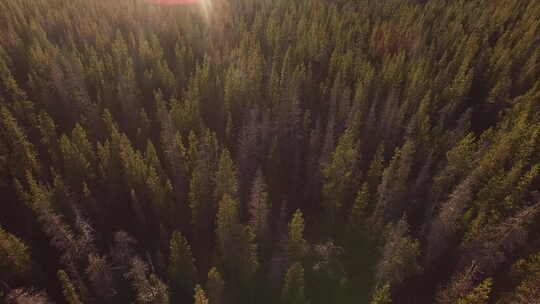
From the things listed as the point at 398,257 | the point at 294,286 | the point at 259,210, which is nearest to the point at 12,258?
the point at 259,210

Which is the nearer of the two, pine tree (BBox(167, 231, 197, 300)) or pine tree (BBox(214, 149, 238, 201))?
pine tree (BBox(167, 231, 197, 300))

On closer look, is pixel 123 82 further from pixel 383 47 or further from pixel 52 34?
pixel 383 47

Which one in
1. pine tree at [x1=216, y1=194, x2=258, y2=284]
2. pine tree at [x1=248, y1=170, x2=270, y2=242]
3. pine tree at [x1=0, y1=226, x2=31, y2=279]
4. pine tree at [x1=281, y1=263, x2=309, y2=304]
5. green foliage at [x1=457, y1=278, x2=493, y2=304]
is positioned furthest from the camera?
pine tree at [x1=248, y1=170, x2=270, y2=242]

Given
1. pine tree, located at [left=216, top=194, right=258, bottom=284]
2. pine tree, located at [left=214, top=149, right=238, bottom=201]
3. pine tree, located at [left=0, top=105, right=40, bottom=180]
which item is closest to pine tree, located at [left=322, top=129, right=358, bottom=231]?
pine tree, located at [left=214, top=149, right=238, bottom=201]

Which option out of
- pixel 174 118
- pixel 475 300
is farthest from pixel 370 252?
pixel 174 118

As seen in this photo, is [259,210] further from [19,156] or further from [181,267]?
[19,156]

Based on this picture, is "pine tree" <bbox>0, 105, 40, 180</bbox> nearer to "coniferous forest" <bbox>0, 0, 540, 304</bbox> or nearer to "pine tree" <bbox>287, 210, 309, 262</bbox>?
"coniferous forest" <bbox>0, 0, 540, 304</bbox>

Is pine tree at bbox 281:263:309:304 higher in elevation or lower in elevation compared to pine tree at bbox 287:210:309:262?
lower
